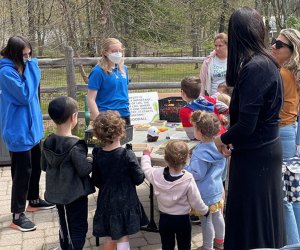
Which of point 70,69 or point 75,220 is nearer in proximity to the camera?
point 75,220

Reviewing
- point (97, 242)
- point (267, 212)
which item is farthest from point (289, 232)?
point (97, 242)

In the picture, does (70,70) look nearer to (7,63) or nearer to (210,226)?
(7,63)

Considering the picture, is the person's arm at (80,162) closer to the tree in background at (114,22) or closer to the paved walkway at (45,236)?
the paved walkway at (45,236)

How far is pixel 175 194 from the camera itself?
115 inches

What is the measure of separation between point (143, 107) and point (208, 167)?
2.39 metres

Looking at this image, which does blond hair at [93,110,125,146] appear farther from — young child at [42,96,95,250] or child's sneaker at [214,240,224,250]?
child's sneaker at [214,240,224,250]

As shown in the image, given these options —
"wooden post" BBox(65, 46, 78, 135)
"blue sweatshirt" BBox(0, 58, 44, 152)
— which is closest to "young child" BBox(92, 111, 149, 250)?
"blue sweatshirt" BBox(0, 58, 44, 152)

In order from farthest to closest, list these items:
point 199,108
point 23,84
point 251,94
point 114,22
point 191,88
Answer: point 114,22
point 191,88
point 23,84
point 199,108
point 251,94

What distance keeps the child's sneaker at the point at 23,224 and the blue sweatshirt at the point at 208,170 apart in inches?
70.9

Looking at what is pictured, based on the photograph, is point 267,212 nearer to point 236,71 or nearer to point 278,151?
point 278,151

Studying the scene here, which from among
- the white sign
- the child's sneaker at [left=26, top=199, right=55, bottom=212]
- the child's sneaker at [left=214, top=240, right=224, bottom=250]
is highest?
the white sign

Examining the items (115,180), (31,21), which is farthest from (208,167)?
(31,21)

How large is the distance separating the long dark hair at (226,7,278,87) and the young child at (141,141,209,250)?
2.53ft

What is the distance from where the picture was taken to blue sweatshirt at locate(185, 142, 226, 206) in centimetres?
310
